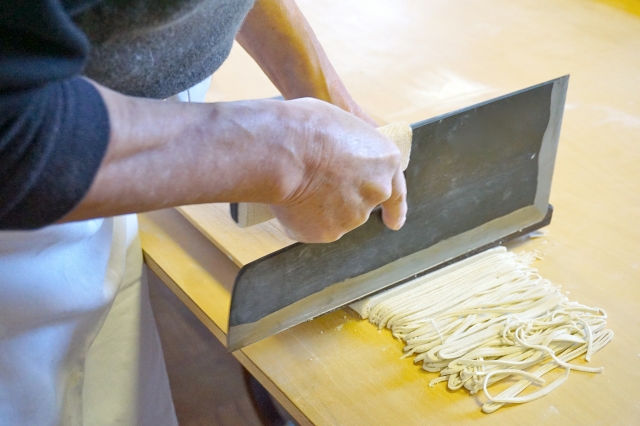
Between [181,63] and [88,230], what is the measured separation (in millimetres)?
263

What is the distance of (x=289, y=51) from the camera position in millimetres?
923

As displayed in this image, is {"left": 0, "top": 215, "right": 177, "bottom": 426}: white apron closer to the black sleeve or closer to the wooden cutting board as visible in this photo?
the wooden cutting board

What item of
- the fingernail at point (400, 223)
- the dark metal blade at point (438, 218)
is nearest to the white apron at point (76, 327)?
the dark metal blade at point (438, 218)

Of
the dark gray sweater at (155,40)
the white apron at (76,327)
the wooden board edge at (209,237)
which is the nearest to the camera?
the dark gray sweater at (155,40)

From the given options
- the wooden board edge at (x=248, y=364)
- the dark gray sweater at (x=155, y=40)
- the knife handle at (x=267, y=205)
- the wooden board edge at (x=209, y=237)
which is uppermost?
the dark gray sweater at (x=155, y=40)

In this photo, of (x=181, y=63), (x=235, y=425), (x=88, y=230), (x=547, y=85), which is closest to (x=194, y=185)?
(x=181, y=63)

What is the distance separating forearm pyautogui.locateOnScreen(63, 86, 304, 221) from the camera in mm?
458

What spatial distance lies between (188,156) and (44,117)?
12cm

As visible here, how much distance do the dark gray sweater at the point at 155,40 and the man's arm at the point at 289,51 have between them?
22 cm

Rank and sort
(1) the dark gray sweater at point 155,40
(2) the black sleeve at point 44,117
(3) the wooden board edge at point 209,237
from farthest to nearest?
1. (3) the wooden board edge at point 209,237
2. (1) the dark gray sweater at point 155,40
3. (2) the black sleeve at point 44,117

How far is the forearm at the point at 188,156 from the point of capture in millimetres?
458

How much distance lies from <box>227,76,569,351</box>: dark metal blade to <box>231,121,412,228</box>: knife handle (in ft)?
0.08

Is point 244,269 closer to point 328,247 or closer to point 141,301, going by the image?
point 328,247

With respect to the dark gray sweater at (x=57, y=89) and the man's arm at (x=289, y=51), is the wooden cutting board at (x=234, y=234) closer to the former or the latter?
the man's arm at (x=289, y=51)
